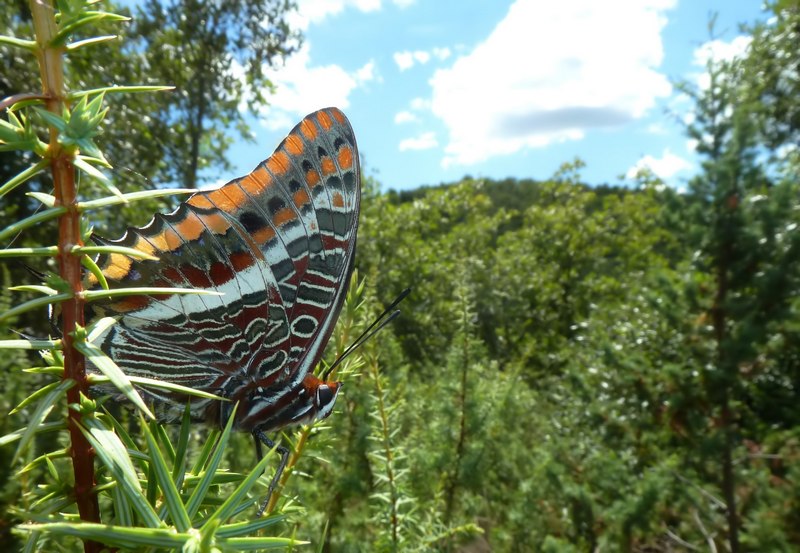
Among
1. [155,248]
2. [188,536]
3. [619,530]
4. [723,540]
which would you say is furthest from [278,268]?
[723,540]

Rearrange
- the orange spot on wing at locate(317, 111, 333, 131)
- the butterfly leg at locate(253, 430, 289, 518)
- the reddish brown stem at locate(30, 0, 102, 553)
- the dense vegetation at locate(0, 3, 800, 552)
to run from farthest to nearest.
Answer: the dense vegetation at locate(0, 3, 800, 552)
the orange spot on wing at locate(317, 111, 333, 131)
the butterfly leg at locate(253, 430, 289, 518)
the reddish brown stem at locate(30, 0, 102, 553)

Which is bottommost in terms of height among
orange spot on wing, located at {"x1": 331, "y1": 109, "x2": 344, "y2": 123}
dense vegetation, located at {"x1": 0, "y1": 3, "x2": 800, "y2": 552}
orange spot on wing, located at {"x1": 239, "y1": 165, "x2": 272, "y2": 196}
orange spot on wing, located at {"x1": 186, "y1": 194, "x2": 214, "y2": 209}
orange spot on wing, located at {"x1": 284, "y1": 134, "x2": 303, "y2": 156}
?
dense vegetation, located at {"x1": 0, "y1": 3, "x2": 800, "y2": 552}

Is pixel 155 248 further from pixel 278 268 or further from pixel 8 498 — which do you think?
pixel 8 498

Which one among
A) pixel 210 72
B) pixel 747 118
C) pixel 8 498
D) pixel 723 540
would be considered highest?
pixel 210 72

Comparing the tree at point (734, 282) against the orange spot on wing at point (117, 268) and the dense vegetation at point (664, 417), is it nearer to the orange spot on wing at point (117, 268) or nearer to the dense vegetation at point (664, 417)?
the dense vegetation at point (664, 417)

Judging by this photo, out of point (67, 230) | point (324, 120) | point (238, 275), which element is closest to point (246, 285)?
point (238, 275)

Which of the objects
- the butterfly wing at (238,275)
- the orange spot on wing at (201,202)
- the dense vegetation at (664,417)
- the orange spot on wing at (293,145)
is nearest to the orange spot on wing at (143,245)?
the butterfly wing at (238,275)

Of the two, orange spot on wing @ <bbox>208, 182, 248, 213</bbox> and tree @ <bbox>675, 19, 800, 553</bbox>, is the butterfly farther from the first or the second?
tree @ <bbox>675, 19, 800, 553</bbox>

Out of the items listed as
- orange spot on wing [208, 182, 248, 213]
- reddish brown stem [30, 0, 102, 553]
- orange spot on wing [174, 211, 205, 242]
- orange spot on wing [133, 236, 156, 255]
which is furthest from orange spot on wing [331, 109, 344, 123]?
reddish brown stem [30, 0, 102, 553]

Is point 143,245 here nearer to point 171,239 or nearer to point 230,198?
point 171,239
